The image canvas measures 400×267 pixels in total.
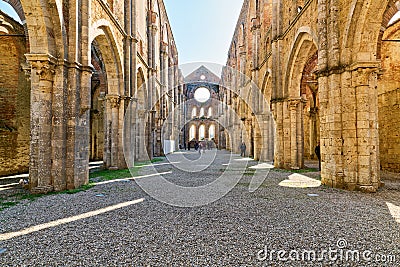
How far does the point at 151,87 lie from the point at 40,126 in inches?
530

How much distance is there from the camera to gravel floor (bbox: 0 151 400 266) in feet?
9.92

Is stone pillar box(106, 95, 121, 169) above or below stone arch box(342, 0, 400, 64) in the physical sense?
below

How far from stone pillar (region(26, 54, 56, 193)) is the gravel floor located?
892 millimetres

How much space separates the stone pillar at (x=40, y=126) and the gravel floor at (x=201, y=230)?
89 cm

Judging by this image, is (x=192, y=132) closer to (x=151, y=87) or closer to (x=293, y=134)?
(x=151, y=87)

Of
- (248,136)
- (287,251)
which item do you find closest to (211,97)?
(248,136)

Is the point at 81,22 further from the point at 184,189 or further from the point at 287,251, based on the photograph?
the point at 287,251

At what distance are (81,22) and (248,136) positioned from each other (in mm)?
18601

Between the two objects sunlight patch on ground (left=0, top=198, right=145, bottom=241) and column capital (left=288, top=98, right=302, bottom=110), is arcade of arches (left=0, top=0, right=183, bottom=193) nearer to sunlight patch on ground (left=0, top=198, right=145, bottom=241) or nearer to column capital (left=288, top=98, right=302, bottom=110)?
sunlight patch on ground (left=0, top=198, right=145, bottom=241)

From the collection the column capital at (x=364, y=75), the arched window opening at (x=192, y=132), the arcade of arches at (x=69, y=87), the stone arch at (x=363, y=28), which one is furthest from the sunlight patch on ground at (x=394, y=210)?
the arched window opening at (x=192, y=132)

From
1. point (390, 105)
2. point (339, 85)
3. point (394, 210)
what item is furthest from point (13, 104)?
point (390, 105)

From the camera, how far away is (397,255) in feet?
10.1

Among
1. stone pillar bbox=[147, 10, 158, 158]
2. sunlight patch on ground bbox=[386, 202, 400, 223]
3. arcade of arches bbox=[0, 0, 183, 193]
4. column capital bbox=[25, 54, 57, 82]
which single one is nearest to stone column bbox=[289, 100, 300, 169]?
A: sunlight patch on ground bbox=[386, 202, 400, 223]

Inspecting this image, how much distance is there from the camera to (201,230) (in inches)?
156
